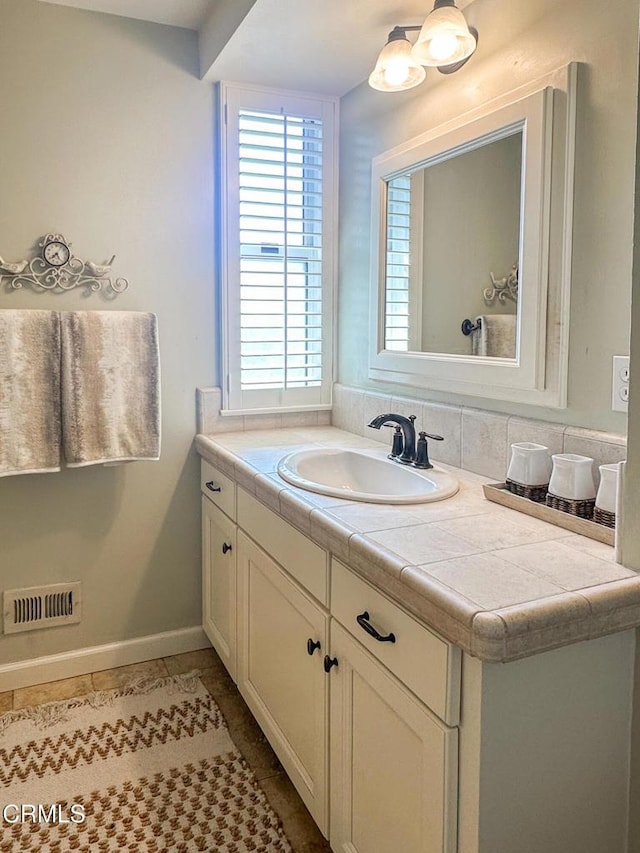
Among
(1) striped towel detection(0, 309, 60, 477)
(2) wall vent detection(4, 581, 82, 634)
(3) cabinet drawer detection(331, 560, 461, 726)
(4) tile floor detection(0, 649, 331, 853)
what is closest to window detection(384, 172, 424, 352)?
(3) cabinet drawer detection(331, 560, 461, 726)

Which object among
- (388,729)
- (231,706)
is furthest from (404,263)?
(231,706)

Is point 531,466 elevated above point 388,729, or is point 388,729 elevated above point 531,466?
point 531,466

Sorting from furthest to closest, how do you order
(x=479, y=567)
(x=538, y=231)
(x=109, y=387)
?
(x=109, y=387) < (x=538, y=231) < (x=479, y=567)

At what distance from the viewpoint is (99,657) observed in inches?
94.3

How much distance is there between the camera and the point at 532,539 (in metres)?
1.28

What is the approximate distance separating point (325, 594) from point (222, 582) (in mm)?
889

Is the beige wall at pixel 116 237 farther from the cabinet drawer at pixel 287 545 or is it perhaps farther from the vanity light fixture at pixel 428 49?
the vanity light fixture at pixel 428 49

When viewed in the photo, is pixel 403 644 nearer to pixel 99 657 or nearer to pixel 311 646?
pixel 311 646

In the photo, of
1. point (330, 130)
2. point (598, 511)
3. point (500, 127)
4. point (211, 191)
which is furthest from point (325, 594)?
point (330, 130)

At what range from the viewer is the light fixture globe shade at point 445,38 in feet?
5.06

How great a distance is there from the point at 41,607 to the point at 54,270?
1180 mm

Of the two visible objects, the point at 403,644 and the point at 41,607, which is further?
the point at 41,607

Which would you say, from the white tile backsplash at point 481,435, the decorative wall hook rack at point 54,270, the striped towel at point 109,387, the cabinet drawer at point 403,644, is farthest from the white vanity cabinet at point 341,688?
the decorative wall hook rack at point 54,270

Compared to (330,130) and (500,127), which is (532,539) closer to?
(500,127)
